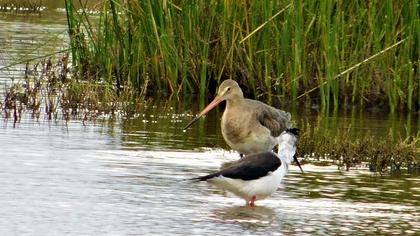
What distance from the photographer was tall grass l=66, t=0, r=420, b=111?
1482 centimetres

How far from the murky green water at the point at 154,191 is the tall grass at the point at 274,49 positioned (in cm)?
165

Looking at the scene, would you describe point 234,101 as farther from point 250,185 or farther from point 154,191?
point 250,185

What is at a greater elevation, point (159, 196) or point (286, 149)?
point (286, 149)

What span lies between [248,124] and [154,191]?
82.7 inches

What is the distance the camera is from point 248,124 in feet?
37.2

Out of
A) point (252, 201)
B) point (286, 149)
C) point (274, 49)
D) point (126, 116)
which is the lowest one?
point (252, 201)

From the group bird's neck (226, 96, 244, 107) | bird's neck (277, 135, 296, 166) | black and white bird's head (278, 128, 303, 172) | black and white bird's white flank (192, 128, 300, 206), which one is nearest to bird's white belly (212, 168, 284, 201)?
black and white bird's white flank (192, 128, 300, 206)

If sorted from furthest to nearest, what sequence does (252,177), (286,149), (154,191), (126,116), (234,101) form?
(126,116), (234,101), (286,149), (154,191), (252,177)

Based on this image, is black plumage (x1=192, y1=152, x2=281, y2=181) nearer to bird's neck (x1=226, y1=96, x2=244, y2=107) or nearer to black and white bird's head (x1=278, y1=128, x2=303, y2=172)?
black and white bird's head (x1=278, y1=128, x2=303, y2=172)

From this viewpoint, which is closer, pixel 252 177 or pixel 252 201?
pixel 252 177

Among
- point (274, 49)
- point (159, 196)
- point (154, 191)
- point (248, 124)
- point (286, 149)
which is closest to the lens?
point (159, 196)

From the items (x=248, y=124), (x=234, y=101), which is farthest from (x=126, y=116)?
(x=248, y=124)

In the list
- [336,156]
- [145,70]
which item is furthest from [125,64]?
[336,156]

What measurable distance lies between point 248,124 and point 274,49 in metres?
4.07
